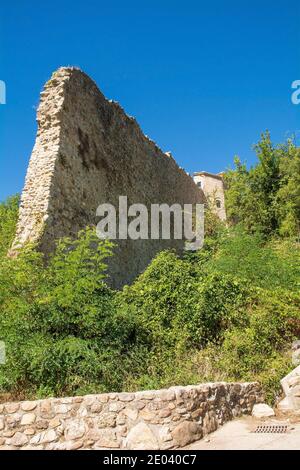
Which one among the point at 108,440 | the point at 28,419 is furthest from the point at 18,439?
the point at 108,440

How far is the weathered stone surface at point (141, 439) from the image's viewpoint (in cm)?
489

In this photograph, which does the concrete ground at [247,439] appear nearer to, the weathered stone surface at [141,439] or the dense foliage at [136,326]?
the weathered stone surface at [141,439]

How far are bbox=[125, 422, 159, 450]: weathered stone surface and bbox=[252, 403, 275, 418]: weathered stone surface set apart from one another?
1957 mm

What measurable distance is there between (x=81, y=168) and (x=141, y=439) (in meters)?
8.11

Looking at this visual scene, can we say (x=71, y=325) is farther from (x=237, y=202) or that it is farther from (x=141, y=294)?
(x=237, y=202)

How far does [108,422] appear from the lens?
5.09 meters

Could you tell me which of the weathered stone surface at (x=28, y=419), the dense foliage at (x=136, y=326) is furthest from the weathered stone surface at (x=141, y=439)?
the dense foliage at (x=136, y=326)

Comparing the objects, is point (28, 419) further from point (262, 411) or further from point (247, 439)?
point (262, 411)

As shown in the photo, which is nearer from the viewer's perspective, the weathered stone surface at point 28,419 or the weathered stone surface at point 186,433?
the weathered stone surface at point 186,433

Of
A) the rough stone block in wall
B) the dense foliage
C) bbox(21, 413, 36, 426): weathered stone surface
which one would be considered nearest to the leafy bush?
the dense foliage

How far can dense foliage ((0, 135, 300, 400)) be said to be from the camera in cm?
670

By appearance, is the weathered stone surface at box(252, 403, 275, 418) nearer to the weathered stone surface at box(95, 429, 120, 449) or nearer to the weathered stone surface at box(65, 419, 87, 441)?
the weathered stone surface at box(95, 429, 120, 449)

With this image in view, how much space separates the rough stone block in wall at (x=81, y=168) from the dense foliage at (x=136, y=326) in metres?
0.95

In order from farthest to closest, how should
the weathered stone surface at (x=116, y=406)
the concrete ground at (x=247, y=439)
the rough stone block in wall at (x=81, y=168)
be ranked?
the rough stone block in wall at (x=81, y=168) → the weathered stone surface at (x=116, y=406) → the concrete ground at (x=247, y=439)
